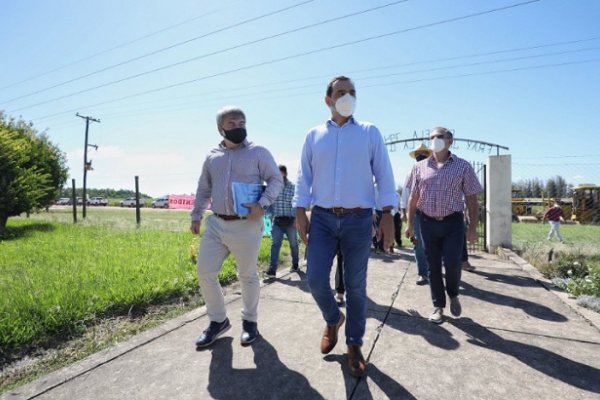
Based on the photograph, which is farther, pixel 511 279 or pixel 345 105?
pixel 511 279

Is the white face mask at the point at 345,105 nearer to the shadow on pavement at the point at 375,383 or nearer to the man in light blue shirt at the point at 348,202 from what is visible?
the man in light blue shirt at the point at 348,202

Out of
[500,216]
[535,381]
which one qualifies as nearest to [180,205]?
[500,216]

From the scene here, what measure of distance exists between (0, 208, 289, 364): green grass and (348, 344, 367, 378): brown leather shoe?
8.30ft

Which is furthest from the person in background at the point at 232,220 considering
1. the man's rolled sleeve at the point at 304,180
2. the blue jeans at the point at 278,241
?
the blue jeans at the point at 278,241

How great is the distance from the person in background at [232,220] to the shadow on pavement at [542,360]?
6.53 ft

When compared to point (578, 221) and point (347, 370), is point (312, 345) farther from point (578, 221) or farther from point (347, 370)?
point (578, 221)

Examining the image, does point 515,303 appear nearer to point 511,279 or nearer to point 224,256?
point 511,279

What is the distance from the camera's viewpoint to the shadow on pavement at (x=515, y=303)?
3.63 meters

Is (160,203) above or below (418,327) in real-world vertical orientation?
above

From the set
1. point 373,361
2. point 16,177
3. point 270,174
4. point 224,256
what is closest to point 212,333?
point 224,256

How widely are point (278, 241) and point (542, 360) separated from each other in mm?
3685

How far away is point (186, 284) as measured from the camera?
15.2ft

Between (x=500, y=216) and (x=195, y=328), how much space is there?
708cm

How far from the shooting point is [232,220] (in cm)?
299
